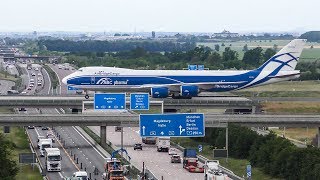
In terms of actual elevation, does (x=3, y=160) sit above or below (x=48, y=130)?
above

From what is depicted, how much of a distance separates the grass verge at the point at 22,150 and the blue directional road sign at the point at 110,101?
8.99 m

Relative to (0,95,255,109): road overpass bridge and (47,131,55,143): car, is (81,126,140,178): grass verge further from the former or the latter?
(47,131,55,143): car

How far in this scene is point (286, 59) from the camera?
427 ft

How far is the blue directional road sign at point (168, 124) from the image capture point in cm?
7194

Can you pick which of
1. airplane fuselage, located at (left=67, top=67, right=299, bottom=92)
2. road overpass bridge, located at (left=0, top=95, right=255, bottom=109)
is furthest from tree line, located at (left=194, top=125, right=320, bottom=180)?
airplane fuselage, located at (left=67, top=67, right=299, bottom=92)

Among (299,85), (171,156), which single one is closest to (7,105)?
(171,156)

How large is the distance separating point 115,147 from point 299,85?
9066cm

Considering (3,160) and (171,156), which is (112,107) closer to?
(171,156)

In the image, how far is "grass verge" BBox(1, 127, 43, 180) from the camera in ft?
252

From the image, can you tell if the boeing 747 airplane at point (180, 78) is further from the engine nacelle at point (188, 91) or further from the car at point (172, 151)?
the car at point (172, 151)

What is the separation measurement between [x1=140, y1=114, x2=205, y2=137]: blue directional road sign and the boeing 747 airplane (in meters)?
52.7

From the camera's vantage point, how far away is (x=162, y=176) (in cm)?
7581

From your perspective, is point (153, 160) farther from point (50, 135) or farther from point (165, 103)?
point (165, 103)

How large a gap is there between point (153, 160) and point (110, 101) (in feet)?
34.0
